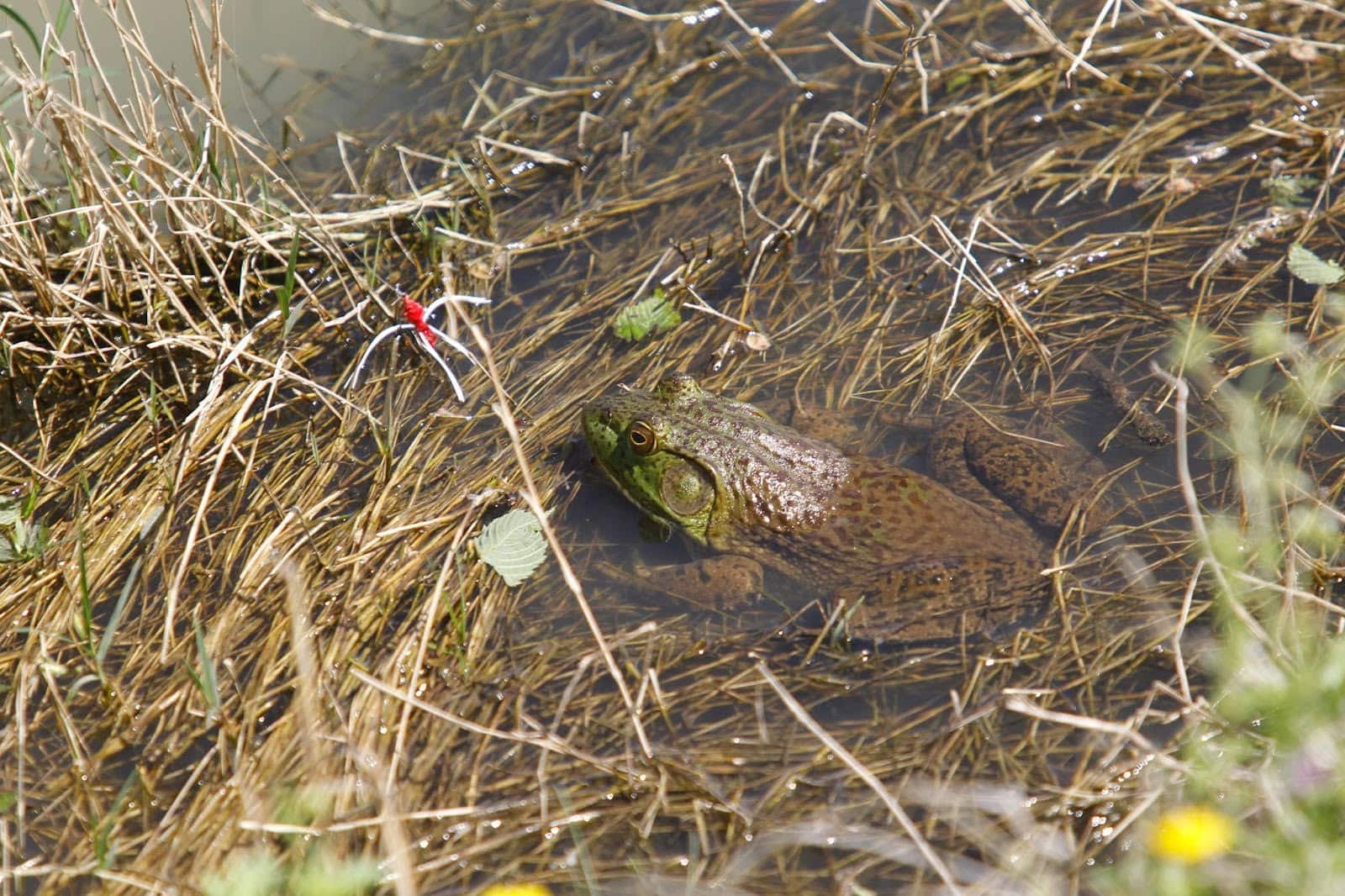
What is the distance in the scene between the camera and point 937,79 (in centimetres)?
634

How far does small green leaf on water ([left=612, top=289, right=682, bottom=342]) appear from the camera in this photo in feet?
17.4

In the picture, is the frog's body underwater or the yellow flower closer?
the yellow flower

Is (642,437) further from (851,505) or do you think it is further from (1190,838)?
(1190,838)

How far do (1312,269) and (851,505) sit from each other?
2.58 metres

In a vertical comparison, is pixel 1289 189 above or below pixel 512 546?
above

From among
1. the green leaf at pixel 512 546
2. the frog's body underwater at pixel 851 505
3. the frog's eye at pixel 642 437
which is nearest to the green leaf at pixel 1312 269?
the frog's body underwater at pixel 851 505

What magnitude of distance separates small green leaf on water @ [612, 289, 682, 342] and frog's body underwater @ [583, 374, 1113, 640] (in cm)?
57

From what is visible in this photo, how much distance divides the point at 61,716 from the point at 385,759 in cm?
127

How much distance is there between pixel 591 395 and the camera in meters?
5.13

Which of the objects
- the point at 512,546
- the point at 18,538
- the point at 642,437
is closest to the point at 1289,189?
the point at 642,437

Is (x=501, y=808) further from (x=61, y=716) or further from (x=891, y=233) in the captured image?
(x=891, y=233)

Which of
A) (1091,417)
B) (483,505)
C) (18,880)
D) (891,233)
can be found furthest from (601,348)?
(18,880)

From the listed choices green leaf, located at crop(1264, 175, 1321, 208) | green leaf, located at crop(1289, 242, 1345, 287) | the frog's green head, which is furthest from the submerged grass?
the frog's green head

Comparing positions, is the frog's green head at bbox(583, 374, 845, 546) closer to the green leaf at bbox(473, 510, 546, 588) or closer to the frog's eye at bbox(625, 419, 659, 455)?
the frog's eye at bbox(625, 419, 659, 455)
